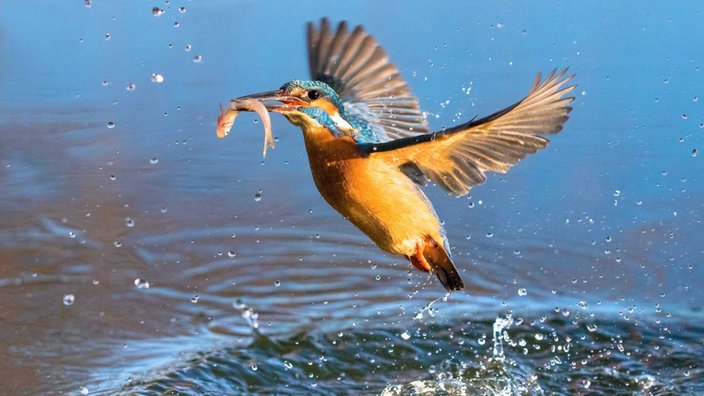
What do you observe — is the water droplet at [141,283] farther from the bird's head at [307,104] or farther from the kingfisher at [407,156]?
the bird's head at [307,104]

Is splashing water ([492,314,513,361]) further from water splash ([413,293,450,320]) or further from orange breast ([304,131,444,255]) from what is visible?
orange breast ([304,131,444,255])

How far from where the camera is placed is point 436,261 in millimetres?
3109

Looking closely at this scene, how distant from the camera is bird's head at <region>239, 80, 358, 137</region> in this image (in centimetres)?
284

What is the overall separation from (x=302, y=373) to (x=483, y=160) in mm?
1177

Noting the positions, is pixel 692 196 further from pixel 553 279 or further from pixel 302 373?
pixel 302 373

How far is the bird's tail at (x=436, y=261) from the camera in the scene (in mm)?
3084

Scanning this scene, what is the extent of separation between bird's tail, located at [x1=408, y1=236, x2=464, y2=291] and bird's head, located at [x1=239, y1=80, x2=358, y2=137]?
15.4 inches

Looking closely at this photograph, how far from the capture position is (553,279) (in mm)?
4438

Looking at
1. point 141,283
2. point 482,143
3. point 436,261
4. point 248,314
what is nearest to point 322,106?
point 482,143

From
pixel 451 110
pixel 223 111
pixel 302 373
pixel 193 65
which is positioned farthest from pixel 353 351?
pixel 193 65

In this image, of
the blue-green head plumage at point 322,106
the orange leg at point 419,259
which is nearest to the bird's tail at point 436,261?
the orange leg at point 419,259

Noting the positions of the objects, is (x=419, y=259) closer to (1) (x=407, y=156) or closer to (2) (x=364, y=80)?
(1) (x=407, y=156)

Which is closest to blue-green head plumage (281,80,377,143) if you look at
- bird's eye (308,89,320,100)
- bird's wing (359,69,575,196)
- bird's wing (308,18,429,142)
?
bird's eye (308,89,320,100)

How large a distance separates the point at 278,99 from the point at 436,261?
0.66m
